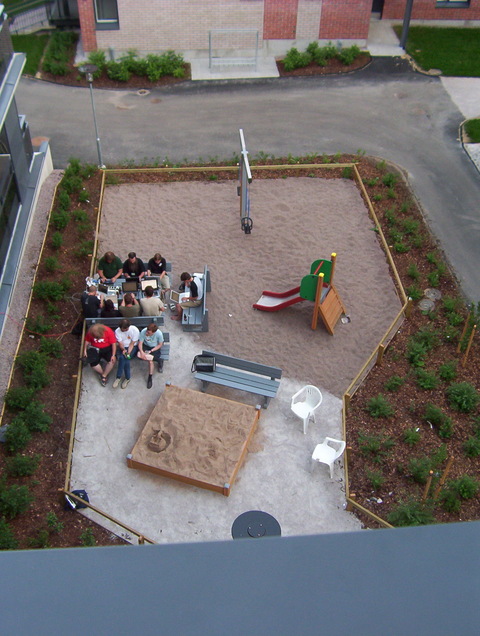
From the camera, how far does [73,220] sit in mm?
17391

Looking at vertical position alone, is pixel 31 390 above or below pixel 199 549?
below

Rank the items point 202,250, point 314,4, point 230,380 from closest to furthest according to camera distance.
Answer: point 230,380 → point 202,250 → point 314,4

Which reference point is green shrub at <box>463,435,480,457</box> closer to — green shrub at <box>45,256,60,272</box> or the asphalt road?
the asphalt road

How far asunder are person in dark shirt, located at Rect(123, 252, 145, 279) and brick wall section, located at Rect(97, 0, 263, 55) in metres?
12.3

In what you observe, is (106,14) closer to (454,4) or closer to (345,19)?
(345,19)

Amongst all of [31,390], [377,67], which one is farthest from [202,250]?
[377,67]

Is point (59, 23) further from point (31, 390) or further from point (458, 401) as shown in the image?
point (458, 401)

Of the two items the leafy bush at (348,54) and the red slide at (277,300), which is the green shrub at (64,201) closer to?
the red slide at (277,300)

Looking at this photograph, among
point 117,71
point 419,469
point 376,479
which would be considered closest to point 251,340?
point 376,479

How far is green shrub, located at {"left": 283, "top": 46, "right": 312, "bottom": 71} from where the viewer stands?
77.3 feet

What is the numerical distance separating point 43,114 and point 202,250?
850 cm

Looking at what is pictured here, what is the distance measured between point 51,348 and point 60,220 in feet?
13.8

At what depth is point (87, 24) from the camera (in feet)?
77.4

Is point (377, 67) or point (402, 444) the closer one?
point (402, 444)
